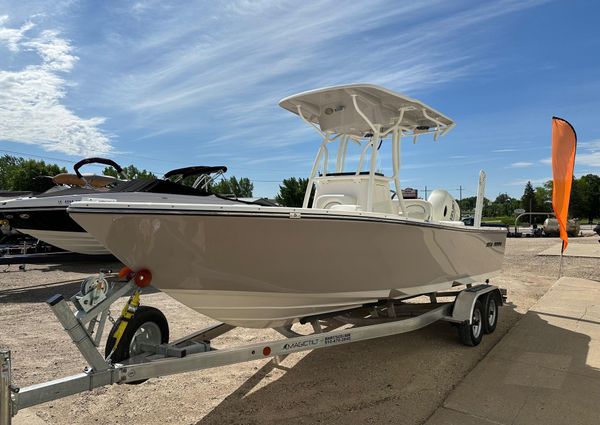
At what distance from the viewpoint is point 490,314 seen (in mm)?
5512

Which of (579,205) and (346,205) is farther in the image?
(579,205)

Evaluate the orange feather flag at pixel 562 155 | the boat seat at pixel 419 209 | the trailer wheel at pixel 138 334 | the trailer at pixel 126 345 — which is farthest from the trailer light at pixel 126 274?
the orange feather flag at pixel 562 155

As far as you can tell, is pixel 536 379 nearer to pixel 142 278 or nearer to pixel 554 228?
pixel 142 278

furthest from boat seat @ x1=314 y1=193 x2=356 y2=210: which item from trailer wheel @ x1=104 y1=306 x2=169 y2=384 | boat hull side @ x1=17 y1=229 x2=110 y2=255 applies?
boat hull side @ x1=17 y1=229 x2=110 y2=255

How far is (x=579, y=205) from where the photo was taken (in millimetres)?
73000

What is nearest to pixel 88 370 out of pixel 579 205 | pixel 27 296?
pixel 27 296

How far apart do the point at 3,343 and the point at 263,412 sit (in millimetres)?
3354

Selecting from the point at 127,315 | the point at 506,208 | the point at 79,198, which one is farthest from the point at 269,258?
the point at 506,208

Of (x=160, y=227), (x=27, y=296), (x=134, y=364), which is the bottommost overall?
(x=27, y=296)

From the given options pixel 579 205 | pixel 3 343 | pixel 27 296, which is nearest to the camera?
pixel 3 343

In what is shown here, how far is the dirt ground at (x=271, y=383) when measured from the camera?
10.8ft

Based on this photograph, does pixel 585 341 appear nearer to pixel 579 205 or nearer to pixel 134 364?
pixel 134 364

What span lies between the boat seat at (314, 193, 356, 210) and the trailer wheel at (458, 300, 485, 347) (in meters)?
1.85

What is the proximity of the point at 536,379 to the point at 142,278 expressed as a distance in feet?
11.4
